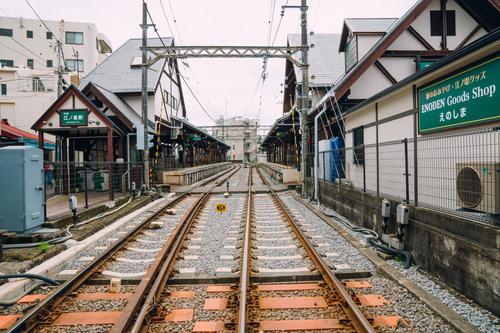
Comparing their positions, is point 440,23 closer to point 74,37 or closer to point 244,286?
point 244,286

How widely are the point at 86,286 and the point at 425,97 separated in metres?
7.40

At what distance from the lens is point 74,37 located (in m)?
48.9

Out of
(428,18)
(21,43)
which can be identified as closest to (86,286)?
(428,18)

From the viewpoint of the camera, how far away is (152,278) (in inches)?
198

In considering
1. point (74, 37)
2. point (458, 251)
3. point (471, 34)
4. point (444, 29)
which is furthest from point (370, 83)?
point (74, 37)

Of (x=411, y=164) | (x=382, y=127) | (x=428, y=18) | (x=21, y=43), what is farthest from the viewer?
(x=21, y=43)

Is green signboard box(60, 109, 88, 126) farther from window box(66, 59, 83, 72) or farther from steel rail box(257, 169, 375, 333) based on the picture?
window box(66, 59, 83, 72)

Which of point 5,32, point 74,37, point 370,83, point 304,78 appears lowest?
point 370,83

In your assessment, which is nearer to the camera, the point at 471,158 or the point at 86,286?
the point at 86,286

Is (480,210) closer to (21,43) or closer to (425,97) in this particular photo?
(425,97)

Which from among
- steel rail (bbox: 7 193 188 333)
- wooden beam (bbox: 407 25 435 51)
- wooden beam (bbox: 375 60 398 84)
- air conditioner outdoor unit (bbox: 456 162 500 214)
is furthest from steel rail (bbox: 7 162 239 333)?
wooden beam (bbox: 407 25 435 51)

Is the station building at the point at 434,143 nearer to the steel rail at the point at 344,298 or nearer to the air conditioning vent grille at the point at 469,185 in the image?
the air conditioning vent grille at the point at 469,185

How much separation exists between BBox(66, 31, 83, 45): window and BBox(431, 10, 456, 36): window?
48232mm

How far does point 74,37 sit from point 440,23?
161 feet
